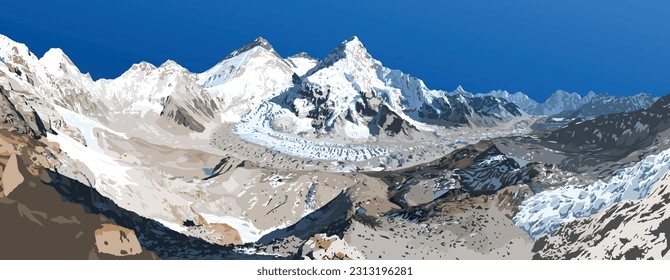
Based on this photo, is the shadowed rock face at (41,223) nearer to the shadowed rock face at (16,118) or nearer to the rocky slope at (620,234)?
the shadowed rock face at (16,118)

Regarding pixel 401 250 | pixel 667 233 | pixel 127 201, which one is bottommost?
pixel 667 233

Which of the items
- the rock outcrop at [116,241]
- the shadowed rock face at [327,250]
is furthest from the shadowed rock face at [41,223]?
the shadowed rock face at [327,250]

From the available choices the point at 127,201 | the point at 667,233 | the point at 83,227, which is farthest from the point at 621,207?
the point at 127,201

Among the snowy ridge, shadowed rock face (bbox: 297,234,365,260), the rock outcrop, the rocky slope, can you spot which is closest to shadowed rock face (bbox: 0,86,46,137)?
the rock outcrop

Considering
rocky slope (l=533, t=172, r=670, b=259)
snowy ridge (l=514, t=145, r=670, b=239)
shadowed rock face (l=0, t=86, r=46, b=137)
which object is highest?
shadowed rock face (l=0, t=86, r=46, b=137)

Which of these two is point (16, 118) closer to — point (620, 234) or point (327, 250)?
point (327, 250)

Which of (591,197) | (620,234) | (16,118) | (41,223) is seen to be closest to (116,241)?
(41,223)

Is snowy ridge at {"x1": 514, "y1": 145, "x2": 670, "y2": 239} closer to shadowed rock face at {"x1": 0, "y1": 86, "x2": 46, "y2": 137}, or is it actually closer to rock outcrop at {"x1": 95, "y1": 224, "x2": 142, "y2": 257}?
rock outcrop at {"x1": 95, "y1": 224, "x2": 142, "y2": 257}

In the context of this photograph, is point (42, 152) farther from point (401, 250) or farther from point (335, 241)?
point (401, 250)
